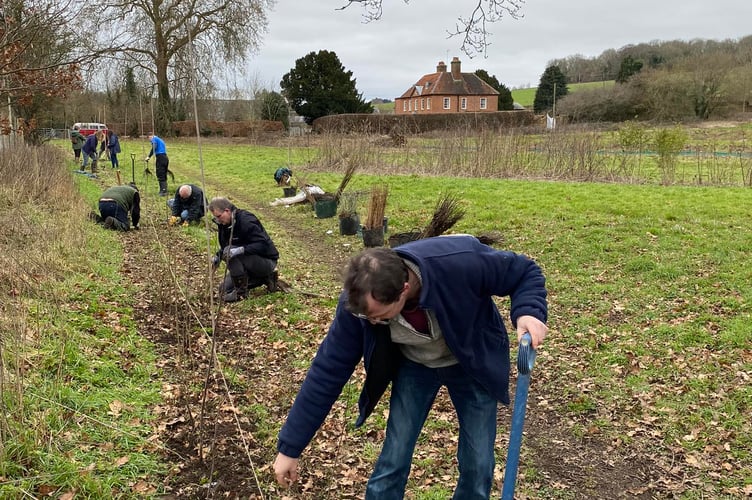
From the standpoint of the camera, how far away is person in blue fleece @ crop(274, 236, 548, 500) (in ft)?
6.97

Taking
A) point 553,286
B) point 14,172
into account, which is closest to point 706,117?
point 553,286

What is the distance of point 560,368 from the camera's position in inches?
199

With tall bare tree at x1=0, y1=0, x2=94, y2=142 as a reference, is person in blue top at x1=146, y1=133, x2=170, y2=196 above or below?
below

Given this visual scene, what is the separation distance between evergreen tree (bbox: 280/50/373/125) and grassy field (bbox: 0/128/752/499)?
34715 millimetres

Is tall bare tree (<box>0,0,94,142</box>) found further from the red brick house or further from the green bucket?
the red brick house

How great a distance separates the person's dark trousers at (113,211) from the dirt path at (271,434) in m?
4.64

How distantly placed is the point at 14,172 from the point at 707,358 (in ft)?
37.7

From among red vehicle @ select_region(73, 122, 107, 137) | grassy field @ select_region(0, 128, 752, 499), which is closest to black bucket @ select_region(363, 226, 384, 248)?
grassy field @ select_region(0, 128, 752, 499)

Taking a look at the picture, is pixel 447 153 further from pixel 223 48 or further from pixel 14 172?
pixel 223 48

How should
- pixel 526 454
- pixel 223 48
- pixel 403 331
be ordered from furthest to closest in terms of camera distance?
pixel 223 48
pixel 526 454
pixel 403 331

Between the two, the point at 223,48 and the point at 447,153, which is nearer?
the point at 447,153

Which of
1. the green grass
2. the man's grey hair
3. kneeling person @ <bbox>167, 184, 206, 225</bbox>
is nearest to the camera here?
the green grass

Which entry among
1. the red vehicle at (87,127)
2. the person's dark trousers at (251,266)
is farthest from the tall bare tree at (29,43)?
the red vehicle at (87,127)

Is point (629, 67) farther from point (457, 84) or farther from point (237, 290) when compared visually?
point (237, 290)
